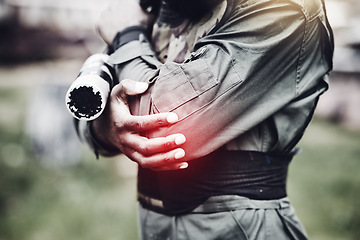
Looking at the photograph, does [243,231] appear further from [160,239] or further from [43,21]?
[43,21]

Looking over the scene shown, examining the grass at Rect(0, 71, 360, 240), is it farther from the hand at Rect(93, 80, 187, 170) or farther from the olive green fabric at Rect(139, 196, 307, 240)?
the hand at Rect(93, 80, 187, 170)

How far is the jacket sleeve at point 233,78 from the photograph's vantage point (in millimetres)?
1246

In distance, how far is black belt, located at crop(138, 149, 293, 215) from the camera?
140cm

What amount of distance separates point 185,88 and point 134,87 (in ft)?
0.60

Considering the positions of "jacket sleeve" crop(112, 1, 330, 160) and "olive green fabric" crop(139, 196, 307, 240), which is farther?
"olive green fabric" crop(139, 196, 307, 240)

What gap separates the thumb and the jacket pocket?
53 mm

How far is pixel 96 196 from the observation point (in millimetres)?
4777

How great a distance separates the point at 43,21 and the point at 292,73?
1849 centimetres

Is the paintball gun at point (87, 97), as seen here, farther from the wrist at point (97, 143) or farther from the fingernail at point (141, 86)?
the wrist at point (97, 143)

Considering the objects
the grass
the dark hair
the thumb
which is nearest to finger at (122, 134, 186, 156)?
the thumb

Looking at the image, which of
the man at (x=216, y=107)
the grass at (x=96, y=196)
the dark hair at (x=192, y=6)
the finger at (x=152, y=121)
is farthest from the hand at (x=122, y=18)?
the grass at (x=96, y=196)

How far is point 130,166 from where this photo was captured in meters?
5.39

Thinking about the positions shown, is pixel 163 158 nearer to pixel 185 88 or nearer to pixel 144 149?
pixel 144 149

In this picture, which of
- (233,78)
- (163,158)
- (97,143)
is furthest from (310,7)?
(97,143)
